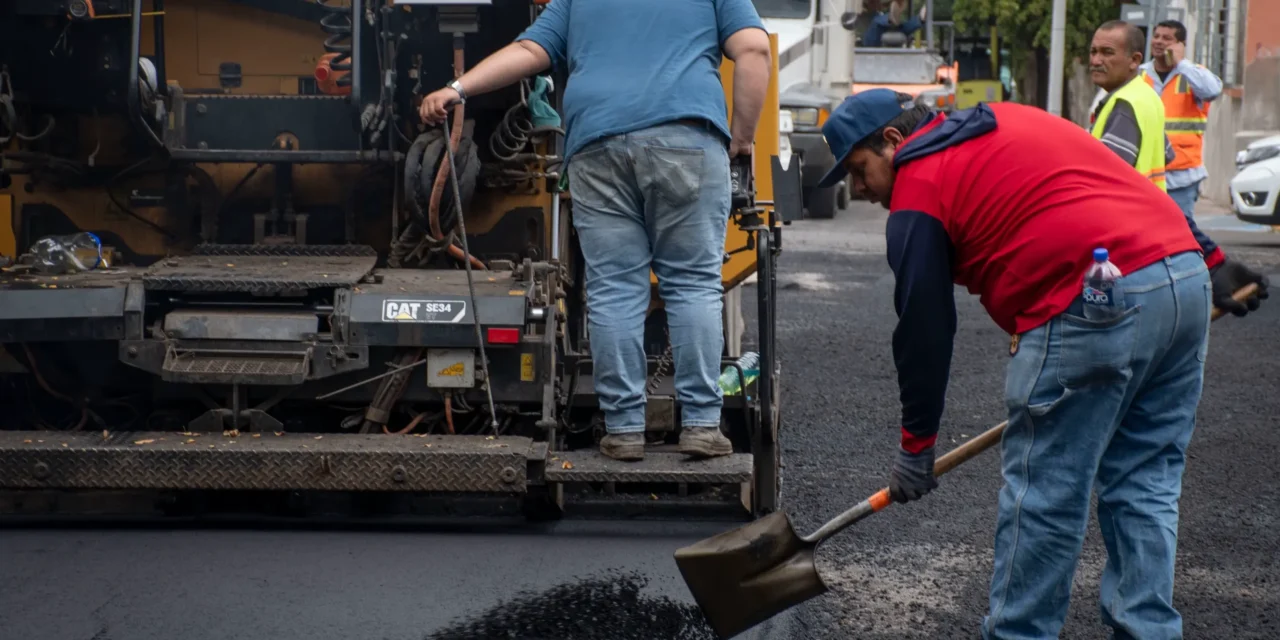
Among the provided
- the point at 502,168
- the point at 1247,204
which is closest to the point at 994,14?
the point at 1247,204

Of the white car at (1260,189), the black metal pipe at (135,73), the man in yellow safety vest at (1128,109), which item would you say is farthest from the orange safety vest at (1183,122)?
the white car at (1260,189)

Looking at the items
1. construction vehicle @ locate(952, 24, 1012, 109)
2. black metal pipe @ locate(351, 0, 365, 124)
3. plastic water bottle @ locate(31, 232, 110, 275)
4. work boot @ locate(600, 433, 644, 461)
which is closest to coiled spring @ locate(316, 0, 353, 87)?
black metal pipe @ locate(351, 0, 365, 124)

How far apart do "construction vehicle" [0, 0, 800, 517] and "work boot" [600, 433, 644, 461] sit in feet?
0.14

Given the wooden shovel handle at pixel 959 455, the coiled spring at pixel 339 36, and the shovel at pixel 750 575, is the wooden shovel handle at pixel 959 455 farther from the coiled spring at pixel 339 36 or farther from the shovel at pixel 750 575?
the coiled spring at pixel 339 36

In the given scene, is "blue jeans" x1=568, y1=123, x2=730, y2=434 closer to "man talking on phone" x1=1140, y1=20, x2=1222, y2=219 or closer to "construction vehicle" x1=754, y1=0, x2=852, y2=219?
"man talking on phone" x1=1140, y1=20, x2=1222, y2=219

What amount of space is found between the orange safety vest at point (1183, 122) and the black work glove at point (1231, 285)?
463 cm

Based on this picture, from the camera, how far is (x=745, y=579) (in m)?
4.16

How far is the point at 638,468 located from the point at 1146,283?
193 centimetres

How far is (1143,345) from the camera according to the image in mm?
3680

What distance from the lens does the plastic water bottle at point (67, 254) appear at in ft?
19.3

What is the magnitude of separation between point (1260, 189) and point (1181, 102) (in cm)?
659

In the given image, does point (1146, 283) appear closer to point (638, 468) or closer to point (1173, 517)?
point (1173, 517)

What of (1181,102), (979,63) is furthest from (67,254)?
(979,63)

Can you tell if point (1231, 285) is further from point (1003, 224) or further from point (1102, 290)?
point (1003, 224)
